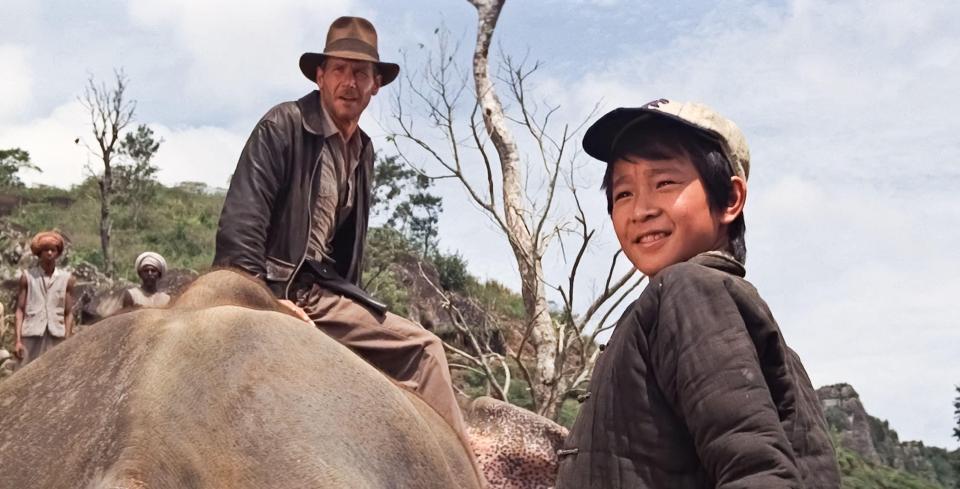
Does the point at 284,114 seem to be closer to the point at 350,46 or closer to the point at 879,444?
the point at 350,46

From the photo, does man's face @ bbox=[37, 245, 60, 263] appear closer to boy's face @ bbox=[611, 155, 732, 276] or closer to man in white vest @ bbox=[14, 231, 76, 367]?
man in white vest @ bbox=[14, 231, 76, 367]

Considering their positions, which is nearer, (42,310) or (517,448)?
(517,448)

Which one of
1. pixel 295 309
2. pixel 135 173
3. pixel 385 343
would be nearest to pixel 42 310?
pixel 385 343

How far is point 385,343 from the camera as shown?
4.68 meters

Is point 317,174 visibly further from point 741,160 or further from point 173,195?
point 173,195

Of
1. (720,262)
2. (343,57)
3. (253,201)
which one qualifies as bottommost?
(720,262)

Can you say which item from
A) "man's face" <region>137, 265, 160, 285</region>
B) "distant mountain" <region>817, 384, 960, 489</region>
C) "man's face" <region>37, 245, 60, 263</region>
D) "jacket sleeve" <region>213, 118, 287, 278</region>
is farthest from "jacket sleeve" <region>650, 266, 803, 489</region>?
"distant mountain" <region>817, 384, 960, 489</region>

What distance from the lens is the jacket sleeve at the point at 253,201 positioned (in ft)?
15.1

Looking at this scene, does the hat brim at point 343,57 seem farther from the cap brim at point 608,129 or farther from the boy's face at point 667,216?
the boy's face at point 667,216

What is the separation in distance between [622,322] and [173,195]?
6995 centimetres

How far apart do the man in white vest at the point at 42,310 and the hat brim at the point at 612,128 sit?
32.8 feet

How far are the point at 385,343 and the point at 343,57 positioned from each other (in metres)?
1.25

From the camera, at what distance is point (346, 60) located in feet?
16.8

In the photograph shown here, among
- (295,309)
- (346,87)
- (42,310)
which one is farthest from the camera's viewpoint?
(42,310)
